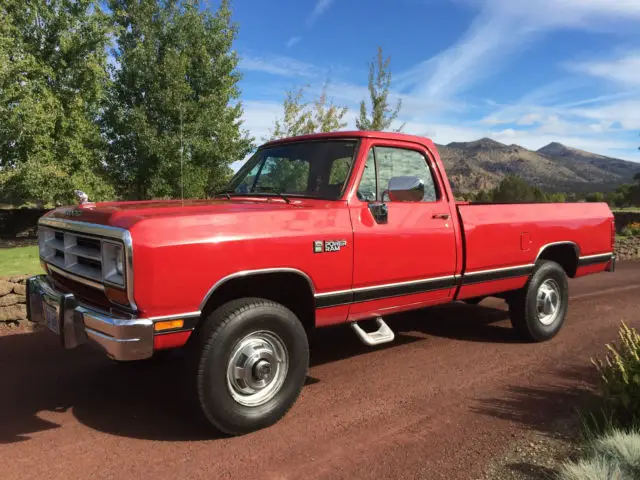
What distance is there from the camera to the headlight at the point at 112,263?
301 centimetres

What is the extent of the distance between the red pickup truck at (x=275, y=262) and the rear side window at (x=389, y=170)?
1 centimetres

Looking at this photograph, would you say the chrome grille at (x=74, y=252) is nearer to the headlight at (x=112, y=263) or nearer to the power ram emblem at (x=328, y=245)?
the headlight at (x=112, y=263)

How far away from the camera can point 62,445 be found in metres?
3.28

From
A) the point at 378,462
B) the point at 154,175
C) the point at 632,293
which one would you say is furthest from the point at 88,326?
the point at 154,175

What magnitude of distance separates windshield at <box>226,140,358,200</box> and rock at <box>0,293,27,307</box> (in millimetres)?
3198

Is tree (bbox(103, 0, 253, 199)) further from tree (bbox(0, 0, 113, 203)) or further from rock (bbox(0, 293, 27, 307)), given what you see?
rock (bbox(0, 293, 27, 307))

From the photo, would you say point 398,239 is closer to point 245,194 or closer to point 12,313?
point 245,194

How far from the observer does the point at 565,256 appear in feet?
19.7

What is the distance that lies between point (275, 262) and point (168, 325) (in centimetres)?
81

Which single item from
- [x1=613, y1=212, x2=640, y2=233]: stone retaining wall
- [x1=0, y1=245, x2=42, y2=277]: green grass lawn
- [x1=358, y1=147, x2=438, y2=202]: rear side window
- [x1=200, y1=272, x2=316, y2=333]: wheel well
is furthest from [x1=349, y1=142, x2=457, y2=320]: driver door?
[x1=613, y1=212, x2=640, y2=233]: stone retaining wall

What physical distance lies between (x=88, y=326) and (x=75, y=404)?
3.97 feet

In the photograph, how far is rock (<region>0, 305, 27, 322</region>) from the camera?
5.90 m

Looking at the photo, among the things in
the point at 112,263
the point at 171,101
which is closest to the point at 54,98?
the point at 171,101

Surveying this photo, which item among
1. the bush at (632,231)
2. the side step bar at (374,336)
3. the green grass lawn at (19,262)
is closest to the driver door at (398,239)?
the side step bar at (374,336)
